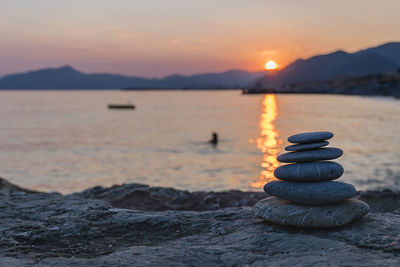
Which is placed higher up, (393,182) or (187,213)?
(187,213)

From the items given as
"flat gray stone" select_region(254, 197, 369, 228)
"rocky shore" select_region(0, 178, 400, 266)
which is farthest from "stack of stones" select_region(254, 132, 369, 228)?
A: "rocky shore" select_region(0, 178, 400, 266)

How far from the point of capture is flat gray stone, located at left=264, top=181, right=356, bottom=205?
20.5 feet

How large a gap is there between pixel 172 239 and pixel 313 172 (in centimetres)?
262

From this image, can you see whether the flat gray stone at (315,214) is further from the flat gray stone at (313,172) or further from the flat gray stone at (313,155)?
the flat gray stone at (313,155)

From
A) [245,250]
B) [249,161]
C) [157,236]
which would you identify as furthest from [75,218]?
[249,161]

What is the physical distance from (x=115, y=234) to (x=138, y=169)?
2193cm

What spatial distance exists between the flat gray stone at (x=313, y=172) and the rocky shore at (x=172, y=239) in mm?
840

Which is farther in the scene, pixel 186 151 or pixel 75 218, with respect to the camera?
pixel 186 151

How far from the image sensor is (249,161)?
30.1 metres

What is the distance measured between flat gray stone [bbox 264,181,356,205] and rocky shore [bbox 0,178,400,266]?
472 mm

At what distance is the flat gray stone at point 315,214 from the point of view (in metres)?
6.12

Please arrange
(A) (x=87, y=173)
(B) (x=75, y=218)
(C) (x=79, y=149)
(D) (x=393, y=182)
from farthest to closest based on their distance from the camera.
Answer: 1. (C) (x=79, y=149)
2. (A) (x=87, y=173)
3. (D) (x=393, y=182)
4. (B) (x=75, y=218)

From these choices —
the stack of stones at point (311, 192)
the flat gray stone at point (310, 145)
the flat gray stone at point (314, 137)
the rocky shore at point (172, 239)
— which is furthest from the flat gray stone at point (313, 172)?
the rocky shore at point (172, 239)

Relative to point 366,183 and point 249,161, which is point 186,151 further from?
point 366,183
